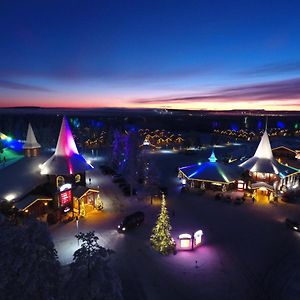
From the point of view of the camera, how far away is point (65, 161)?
28.3 m

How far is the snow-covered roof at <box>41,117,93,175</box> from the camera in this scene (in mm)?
27266

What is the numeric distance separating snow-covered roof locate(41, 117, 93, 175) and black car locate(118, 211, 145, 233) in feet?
29.3

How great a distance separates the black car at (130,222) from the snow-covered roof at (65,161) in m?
8.93

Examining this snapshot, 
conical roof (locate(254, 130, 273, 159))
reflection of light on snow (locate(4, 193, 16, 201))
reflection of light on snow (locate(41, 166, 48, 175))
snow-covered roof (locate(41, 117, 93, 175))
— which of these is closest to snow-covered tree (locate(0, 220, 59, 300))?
reflection of light on snow (locate(4, 193, 16, 201))

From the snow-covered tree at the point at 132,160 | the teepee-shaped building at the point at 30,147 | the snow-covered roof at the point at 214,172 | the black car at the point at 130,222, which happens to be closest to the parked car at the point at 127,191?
the snow-covered tree at the point at 132,160

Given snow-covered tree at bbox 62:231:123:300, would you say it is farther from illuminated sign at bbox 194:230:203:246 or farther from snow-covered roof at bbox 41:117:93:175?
snow-covered roof at bbox 41:117:93:175

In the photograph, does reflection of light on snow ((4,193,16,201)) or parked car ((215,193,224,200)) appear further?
parked car ((215,193,224,200))

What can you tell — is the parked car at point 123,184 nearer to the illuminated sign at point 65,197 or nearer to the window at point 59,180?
the window at point 59,180

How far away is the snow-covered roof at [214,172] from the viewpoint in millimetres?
32688


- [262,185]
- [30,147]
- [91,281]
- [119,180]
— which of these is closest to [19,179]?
[30,147]

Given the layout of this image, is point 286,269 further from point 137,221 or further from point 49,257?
point 49,257

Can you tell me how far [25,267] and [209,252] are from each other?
1426cm

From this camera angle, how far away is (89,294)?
24.3ft

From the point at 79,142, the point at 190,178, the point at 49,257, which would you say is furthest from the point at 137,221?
the point at 79,142
